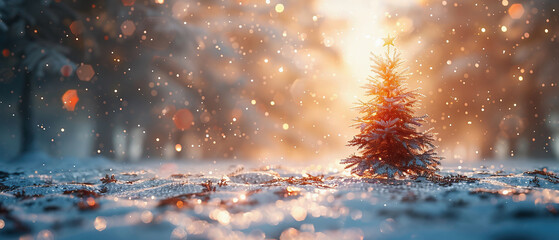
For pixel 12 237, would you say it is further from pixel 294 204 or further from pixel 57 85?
pixel 57 85

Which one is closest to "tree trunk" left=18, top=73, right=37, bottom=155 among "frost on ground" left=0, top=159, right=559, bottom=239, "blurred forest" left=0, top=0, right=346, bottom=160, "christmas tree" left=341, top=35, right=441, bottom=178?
"blurred forest" left=0, top=0, right=346, bottom=160

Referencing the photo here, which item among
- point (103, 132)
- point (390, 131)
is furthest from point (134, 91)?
point (390, 131)

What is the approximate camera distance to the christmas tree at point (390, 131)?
6406 mm

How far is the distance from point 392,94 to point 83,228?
6.30 metres

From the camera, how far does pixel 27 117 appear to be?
1617 cm

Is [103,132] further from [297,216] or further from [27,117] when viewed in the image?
[297,216]

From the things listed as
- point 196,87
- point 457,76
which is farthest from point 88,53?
point 457,76

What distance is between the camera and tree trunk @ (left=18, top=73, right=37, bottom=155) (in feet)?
52.3

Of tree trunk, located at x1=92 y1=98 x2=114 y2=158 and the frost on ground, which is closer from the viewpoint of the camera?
the frost on ground

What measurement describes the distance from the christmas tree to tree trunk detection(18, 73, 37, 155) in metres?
18.0

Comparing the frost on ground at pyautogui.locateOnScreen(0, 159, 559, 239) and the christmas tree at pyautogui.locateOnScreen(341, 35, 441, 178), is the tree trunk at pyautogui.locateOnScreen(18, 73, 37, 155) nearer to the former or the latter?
the frost on ground at pyautogui.locateOnScreen(0, 159, 559, 239)

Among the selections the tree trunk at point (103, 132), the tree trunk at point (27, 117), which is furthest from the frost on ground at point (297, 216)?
the tree trunk at point (103, 132)

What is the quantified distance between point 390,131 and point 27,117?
19446 millimetres

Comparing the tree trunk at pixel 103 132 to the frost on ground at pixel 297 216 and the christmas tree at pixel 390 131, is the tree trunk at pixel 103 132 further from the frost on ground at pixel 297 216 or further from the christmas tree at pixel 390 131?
the christmas tree at pixel 390 131
